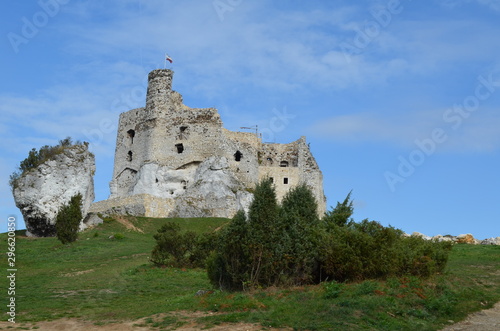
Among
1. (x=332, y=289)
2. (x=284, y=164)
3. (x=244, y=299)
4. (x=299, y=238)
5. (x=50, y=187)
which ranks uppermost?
(x=284, y=164)

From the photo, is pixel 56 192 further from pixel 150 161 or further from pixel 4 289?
pixel 4 289

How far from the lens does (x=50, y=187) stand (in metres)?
39.7

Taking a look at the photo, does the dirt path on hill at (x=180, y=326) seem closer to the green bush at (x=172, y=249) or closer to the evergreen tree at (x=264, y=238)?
the evergreen tree at (x=264, y=238)

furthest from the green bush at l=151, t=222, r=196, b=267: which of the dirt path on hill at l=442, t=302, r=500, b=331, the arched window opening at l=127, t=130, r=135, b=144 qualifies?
the arched window opening at l=127, t=130, r=135, b=144

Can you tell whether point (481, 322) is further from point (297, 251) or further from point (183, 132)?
point (183, 132)

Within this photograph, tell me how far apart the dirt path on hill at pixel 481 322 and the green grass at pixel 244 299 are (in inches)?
9.5

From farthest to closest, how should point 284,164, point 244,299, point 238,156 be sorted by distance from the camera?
1. point 284,164
2. point 238,156
3. point 244,299

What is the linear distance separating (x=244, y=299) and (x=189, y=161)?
1447 inches

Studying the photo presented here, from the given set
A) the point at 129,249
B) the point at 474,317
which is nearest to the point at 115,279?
the point at 129,249

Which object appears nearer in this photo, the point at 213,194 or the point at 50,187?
the point at 50,187

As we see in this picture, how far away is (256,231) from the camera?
65.2 feet

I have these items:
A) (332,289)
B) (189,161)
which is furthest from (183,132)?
(332,289)

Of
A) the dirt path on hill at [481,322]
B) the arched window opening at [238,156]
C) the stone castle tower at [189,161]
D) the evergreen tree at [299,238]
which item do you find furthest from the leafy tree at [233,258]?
the arched window opening at [238,156]

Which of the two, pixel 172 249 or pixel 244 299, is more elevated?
pixel 172 249
